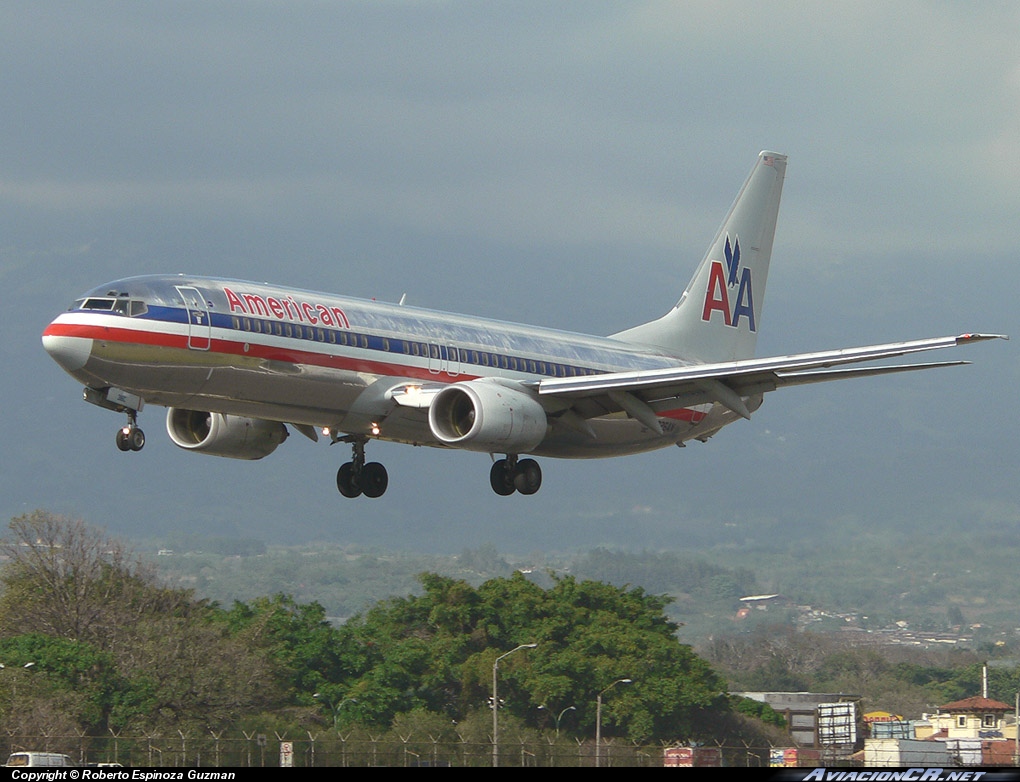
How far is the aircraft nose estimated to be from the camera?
134ft

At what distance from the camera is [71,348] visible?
40812mm

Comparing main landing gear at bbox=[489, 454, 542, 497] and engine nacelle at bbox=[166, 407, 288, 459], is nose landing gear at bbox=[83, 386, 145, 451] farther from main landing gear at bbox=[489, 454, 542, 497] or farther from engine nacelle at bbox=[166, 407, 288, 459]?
main landing gear at bbox=[489, 454, 542, 497]

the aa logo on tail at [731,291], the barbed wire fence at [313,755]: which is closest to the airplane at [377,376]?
the aa logo on tail at [731,291]

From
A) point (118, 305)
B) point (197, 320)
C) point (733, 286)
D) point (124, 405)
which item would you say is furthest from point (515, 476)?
point (733, 286)

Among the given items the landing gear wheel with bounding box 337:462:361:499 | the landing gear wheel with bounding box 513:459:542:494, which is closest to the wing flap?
the landing gear wheel with bounding box 513:459:542:494

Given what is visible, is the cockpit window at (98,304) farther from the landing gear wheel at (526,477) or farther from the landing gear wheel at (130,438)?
the landing gear wheel at (526,477)

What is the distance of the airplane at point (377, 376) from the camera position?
136ft

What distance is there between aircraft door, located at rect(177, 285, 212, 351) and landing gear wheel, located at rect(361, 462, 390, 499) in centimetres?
974

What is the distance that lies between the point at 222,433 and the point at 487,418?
7963mm

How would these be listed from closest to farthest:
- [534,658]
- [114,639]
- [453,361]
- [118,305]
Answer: [118,305]
[453,361]
[114,639]
[534,658]

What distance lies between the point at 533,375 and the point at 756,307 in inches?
560

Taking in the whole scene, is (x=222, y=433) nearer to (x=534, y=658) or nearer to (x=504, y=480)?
(x=504, y=480)

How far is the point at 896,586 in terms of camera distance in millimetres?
164375

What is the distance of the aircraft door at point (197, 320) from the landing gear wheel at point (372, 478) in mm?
9744
